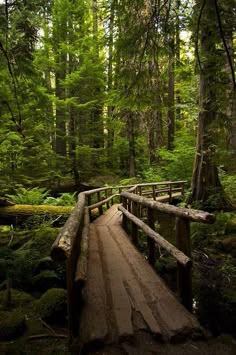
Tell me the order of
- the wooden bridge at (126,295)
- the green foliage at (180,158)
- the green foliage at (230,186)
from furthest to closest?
the green foliage at (180,158) → the green foliage at (230,186) → the wooden bridge at (126,295)

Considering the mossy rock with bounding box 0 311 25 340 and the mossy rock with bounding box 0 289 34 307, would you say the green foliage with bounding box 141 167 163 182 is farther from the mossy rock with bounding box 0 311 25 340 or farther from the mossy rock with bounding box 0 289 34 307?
the mossy rock with bounding box 0 311 25 340

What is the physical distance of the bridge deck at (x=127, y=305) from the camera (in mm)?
3385

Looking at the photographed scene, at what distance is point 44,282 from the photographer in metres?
5.38

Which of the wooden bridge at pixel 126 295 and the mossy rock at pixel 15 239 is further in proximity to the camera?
the mossy rock at pixel 15 239

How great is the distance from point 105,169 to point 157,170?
342cm

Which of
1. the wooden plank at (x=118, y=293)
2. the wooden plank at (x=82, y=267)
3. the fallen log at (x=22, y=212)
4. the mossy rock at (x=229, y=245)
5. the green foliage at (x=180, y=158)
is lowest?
the mossy rock at (x=229, y=245)

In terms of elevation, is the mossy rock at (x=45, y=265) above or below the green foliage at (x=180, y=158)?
below

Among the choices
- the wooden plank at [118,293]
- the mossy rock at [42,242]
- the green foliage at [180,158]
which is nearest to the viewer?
the wooden plank at [118,293]

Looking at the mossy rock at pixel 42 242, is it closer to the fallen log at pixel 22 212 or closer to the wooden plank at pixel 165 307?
the wooden plank at pixel 165 307

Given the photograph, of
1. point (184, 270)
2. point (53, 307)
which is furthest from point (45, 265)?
point (184, 270)

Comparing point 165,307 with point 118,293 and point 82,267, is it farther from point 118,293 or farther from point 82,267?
point 82,267

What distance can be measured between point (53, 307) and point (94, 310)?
648 millimetres

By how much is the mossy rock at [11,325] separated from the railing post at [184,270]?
2.00 m

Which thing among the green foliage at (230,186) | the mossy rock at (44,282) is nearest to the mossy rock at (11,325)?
the mossy rock at (44,282)
